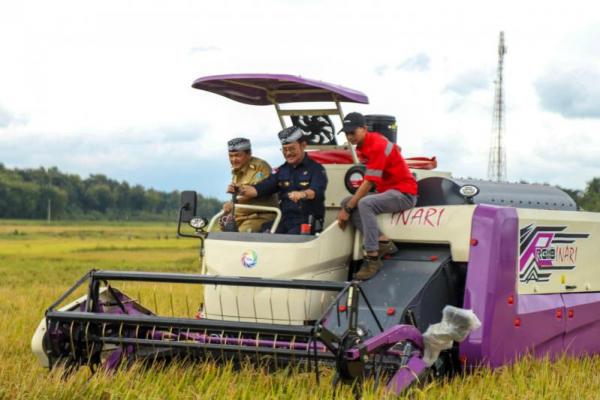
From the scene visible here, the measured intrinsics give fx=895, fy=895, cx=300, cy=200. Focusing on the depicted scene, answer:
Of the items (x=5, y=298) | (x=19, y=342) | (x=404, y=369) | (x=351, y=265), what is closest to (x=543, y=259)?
(x=351, y=265)

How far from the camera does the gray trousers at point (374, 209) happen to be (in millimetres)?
7605

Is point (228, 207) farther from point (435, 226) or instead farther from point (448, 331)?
point (448, 331)

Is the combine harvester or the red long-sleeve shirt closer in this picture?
the combine harvester

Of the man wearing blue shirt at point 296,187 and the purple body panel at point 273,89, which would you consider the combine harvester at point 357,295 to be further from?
the man wearing blue shirt at point 296,187

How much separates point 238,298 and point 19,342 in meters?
3.51

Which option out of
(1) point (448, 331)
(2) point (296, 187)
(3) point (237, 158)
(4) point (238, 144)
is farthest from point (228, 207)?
(1) point (448, 331)

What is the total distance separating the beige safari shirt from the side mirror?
25.3 inches

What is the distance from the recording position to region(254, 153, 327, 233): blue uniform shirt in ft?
26.2

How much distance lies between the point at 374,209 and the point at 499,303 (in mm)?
1318

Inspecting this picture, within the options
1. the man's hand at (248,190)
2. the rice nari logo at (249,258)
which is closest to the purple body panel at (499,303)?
the rice nari logo at (249,258)

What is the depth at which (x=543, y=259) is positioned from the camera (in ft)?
27.6

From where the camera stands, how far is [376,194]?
7.77 m

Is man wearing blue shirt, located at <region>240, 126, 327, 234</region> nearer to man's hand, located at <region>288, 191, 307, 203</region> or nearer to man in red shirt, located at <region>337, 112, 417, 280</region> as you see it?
man's hand, located at <region>288, 191, 307, 203</region>

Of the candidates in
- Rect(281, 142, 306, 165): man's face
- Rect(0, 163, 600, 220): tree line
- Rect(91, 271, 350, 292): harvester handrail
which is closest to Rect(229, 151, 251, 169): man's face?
Rect(281, 142, 306, 165): man's face
